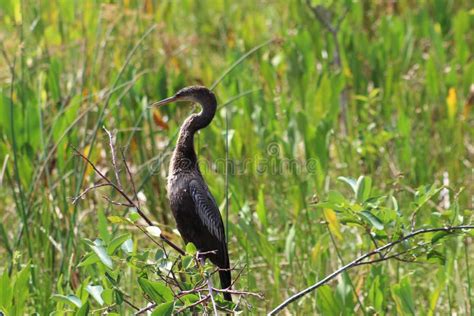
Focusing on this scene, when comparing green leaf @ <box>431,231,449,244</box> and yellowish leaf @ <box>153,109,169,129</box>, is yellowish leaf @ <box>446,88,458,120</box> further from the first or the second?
green leaf @ <box>431,231,449,244</box>

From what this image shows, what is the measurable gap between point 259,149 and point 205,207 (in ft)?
5.26

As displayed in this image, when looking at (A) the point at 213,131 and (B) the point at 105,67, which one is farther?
(B) the point at 105,67

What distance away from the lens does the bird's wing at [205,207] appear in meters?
3.28

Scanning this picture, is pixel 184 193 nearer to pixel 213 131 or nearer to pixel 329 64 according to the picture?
pixel 213 131

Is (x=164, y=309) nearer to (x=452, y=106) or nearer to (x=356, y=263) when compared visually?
(x=356, y=263)

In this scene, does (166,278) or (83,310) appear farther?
(83,310)

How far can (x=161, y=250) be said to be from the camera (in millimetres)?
2883

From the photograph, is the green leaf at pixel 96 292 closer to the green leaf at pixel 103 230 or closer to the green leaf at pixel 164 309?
the green leaf at pixel 103 230

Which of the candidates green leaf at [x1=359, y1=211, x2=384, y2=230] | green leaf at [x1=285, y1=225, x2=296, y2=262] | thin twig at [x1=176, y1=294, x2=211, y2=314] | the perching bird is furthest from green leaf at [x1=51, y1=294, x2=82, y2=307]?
green leaf at [x1=285, y1=225, x2=296, y2=262]

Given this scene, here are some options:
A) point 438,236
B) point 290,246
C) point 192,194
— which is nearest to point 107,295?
point 192,194

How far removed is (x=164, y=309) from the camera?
2688 millimetres

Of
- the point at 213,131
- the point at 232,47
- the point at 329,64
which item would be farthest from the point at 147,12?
the point at 213,131

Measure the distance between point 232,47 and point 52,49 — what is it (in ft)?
3.85

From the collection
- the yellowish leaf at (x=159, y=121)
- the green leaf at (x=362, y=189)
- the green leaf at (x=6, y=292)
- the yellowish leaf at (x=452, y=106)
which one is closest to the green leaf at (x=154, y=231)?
the green leaf at (x=6, y=292)
